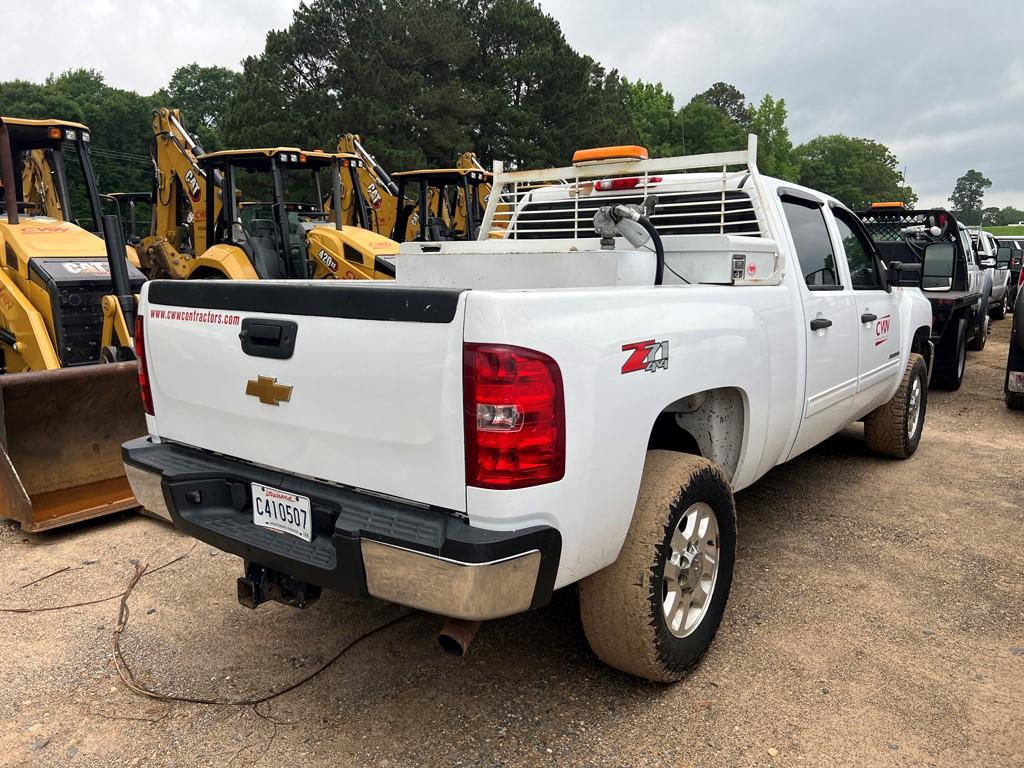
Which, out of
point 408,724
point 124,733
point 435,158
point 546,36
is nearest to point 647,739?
point 408,724

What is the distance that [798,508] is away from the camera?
4867mm

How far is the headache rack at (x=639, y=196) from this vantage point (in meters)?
3.93

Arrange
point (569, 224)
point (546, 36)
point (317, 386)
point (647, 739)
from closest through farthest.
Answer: point (317, 386)
point (647, 739)
point (569, 224)
point (546, 36)

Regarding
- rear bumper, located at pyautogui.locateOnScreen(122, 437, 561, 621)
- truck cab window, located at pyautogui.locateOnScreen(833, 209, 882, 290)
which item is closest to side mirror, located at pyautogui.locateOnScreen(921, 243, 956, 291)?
truck cab window, located at pyautogui.locateOnScreen(833, 209, 882, 290)

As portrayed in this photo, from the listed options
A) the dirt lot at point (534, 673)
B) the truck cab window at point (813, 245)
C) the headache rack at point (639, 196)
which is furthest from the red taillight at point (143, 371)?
the truck cab window at point (813, 245)

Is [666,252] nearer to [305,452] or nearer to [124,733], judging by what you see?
[305,452]

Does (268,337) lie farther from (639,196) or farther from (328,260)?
(328,260)

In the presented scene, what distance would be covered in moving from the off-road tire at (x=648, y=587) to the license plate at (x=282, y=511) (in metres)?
0.96

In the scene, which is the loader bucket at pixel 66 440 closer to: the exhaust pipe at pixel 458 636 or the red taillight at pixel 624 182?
the exhaust pipe at pixel 458 636

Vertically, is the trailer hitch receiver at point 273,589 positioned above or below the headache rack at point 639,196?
below

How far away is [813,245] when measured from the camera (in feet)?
13.7

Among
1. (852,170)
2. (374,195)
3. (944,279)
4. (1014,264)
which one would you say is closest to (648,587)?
(944,279)

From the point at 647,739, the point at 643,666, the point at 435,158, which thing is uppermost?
the point at 435,158

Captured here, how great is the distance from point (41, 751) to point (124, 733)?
0.82ft
